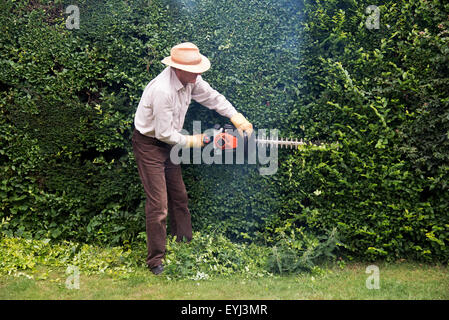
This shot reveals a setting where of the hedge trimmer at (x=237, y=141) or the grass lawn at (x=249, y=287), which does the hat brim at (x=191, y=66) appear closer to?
the hedge trimmer at (x=237, y=141)

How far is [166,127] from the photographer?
14.3 ft

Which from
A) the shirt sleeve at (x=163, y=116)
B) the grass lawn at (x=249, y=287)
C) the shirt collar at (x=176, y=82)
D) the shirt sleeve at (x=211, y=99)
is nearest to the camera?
the grass lawn at (x=249, y=287)

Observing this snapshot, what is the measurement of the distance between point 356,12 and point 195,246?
10.0 ft

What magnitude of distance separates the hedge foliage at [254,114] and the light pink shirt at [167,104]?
427 mm

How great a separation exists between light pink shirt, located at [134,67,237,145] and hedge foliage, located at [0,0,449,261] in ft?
1.40

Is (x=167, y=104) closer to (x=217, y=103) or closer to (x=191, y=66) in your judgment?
(x=191, y=66)

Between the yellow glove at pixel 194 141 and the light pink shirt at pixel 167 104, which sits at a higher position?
the light pink shirt at pixel 167 104

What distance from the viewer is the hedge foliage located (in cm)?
466

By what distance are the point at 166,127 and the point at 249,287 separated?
1.71m

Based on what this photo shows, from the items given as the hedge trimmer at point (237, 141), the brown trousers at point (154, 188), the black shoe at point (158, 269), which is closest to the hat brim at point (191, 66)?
the hedge trimmer at point (237, 141)

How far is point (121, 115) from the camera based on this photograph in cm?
530

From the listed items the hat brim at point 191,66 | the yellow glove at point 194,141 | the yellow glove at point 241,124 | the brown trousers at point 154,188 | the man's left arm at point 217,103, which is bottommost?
the brown trousers at point 154,188

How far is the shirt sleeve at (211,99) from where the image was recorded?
4820 mm
